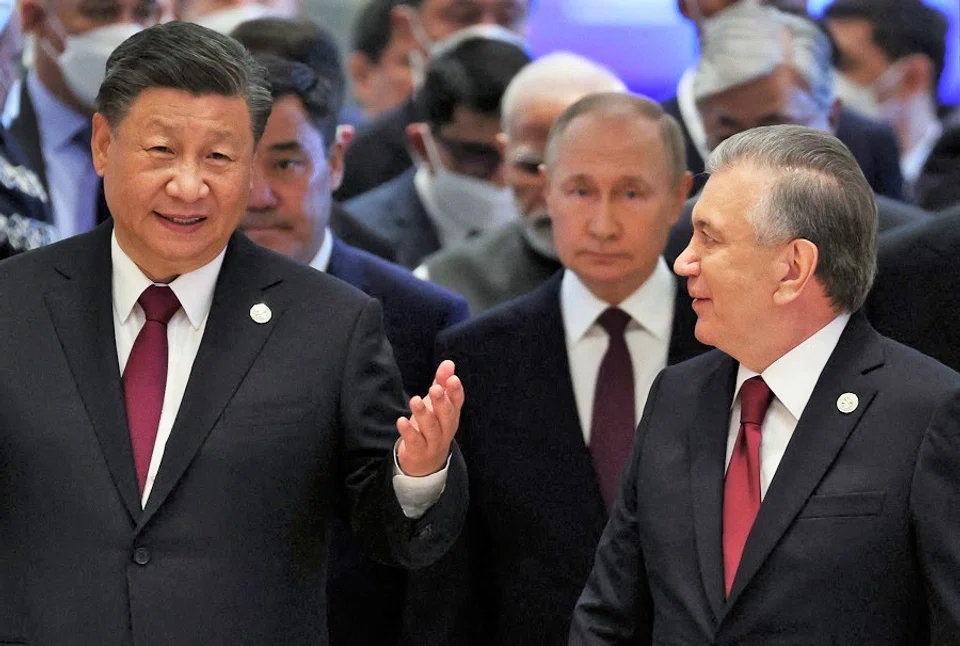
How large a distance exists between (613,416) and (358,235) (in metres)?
1.50

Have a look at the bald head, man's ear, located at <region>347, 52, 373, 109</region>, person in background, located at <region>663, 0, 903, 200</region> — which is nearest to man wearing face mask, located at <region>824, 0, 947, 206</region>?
person in background, located at <region>663, 0, 903, 200</region>

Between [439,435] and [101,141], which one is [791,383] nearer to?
[439,435]

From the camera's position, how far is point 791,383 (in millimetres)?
3545

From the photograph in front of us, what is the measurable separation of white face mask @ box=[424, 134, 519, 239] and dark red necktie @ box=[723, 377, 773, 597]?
9.01 feet

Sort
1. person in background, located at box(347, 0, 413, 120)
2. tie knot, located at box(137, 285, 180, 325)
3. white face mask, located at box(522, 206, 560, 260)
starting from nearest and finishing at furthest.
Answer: tie knot, located at box(137, 285, 180, 325) < white face mask, located at box(522, 206, 560, 260) < person in background, located at box(347, 0, 413, 120)

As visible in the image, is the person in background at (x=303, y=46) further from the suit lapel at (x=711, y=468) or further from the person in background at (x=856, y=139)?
the suit lapel at (x=711, y=468)

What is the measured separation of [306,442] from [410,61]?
484 cm

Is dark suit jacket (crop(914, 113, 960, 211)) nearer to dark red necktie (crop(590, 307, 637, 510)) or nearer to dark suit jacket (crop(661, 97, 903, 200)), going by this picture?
dark suit jacket (crop(661, 97, 903, 200))

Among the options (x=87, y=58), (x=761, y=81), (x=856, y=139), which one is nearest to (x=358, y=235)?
(x=87, y=58)

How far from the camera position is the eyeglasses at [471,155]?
625 cm

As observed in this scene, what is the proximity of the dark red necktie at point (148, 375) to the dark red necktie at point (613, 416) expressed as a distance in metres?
1.21

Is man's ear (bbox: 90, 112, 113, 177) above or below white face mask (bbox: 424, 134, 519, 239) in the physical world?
above

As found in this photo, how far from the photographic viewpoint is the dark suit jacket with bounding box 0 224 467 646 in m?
3.49

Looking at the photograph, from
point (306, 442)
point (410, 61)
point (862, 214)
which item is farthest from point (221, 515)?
point (410, 61)
